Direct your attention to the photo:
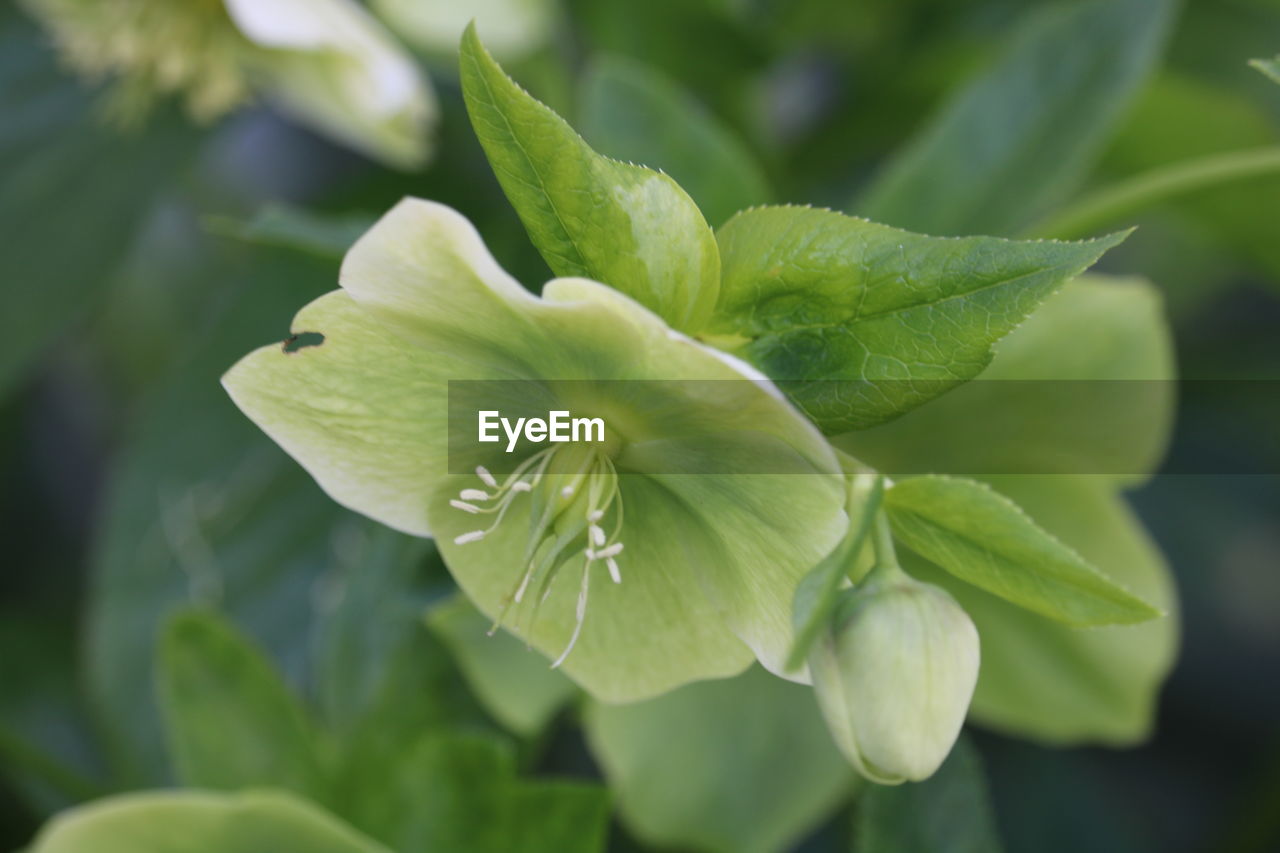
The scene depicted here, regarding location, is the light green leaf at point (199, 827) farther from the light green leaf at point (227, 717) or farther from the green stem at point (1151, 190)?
the green stem at point (1151, 190)

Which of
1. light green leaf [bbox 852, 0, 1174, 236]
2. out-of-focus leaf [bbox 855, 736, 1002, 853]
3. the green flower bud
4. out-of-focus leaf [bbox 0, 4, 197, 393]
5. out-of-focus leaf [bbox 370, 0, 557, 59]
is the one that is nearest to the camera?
the green flower bud

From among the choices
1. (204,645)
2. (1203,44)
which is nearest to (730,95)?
(1203,44)

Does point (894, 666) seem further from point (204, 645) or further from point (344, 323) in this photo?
point (204, 645)

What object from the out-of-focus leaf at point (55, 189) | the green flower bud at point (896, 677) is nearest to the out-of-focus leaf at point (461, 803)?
the green flower bud at point (896, 677)

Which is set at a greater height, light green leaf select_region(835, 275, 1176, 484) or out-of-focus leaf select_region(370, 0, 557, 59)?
out-of-focus leaf select_region(370, 0, 557, 59)

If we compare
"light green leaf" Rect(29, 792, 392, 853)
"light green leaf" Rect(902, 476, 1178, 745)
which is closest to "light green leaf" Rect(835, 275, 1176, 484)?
"light green leaf" Rect(902, 476, 1178, 745)

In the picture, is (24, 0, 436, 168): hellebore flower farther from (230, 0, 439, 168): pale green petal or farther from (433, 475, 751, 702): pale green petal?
(433, 475, 751, 702): pale green petal

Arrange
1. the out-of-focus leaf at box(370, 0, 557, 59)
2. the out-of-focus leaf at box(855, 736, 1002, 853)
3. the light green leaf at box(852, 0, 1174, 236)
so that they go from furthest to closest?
the out-of-focus leaf at box(370, 0, 557, 59) → the light green leaf at box(852, 0, 1174, 236) → the out-of-focus leaf at box(855, 736, 1002, 853)


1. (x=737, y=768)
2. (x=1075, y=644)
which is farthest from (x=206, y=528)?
(x=1075, y=644)
